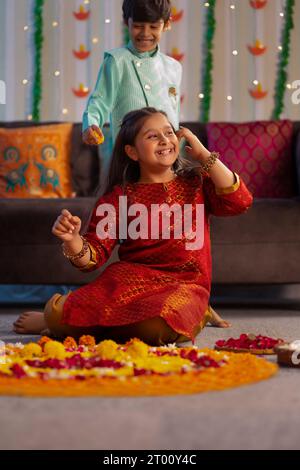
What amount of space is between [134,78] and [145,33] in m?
0.16

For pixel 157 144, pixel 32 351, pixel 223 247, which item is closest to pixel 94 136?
pixel 157 144

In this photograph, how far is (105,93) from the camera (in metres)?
2.82

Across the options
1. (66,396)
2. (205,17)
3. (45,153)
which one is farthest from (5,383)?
(205,17)

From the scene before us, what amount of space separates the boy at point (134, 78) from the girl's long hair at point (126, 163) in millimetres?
255

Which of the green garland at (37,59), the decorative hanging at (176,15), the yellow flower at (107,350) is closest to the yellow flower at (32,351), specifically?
the yellow flower at (107,350)

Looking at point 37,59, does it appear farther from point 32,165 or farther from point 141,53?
point 141,53

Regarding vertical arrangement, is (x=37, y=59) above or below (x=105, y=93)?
above

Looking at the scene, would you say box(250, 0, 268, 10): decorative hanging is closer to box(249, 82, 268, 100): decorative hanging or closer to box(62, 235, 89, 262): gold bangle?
box(249, 82, 268, 100): decorative hanging

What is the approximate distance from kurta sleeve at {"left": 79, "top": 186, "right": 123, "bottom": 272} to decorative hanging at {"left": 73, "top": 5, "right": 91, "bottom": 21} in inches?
83.8

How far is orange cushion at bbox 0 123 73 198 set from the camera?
146 inches

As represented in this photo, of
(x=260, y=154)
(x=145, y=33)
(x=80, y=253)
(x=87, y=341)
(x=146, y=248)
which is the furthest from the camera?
(x=260, y=154)

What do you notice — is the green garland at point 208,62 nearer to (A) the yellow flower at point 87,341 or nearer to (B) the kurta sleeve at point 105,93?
(B) the kurta sleeve at point 105,93
